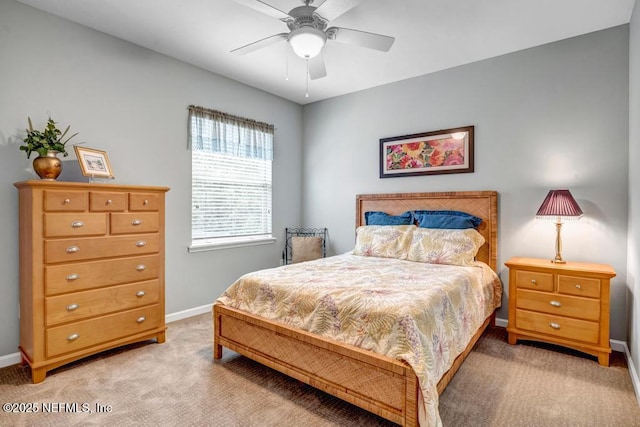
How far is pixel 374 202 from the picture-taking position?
14.0 feet

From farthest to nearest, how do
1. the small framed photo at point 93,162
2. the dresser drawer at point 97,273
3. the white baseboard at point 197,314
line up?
the small framed photo at point 93,162
the dresser drawer at point 97,273
the white baseboard at point 197,314

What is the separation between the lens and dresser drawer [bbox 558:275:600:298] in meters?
2.59

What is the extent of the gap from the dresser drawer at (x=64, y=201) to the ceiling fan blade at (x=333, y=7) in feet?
7.11

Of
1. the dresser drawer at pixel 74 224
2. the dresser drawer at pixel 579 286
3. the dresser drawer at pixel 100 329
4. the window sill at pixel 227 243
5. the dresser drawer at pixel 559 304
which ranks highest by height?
the dresser drawer at pixel 74 224

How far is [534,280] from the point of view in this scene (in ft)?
9.28

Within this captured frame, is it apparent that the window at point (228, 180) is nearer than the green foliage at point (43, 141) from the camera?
No

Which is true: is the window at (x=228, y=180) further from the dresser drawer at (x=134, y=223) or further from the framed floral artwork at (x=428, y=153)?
the framed floral artwork at (x=428, y=153)

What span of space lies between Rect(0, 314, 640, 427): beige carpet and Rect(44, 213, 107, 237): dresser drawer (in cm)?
102

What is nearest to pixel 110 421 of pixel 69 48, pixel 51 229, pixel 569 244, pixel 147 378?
pixel 147 378

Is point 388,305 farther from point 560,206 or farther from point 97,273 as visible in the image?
point 97,273

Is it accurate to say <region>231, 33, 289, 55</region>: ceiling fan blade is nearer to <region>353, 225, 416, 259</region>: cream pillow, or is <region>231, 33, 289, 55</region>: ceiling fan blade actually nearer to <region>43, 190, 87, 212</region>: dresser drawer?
<region>43, 190, 87, 212</region>: dresser drawer

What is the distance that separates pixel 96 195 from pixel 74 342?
3.62ft

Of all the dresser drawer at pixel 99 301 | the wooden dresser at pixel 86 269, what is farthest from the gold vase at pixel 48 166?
the dresser drawer at pixel 99 301

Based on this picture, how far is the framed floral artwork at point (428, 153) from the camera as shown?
3637mm
